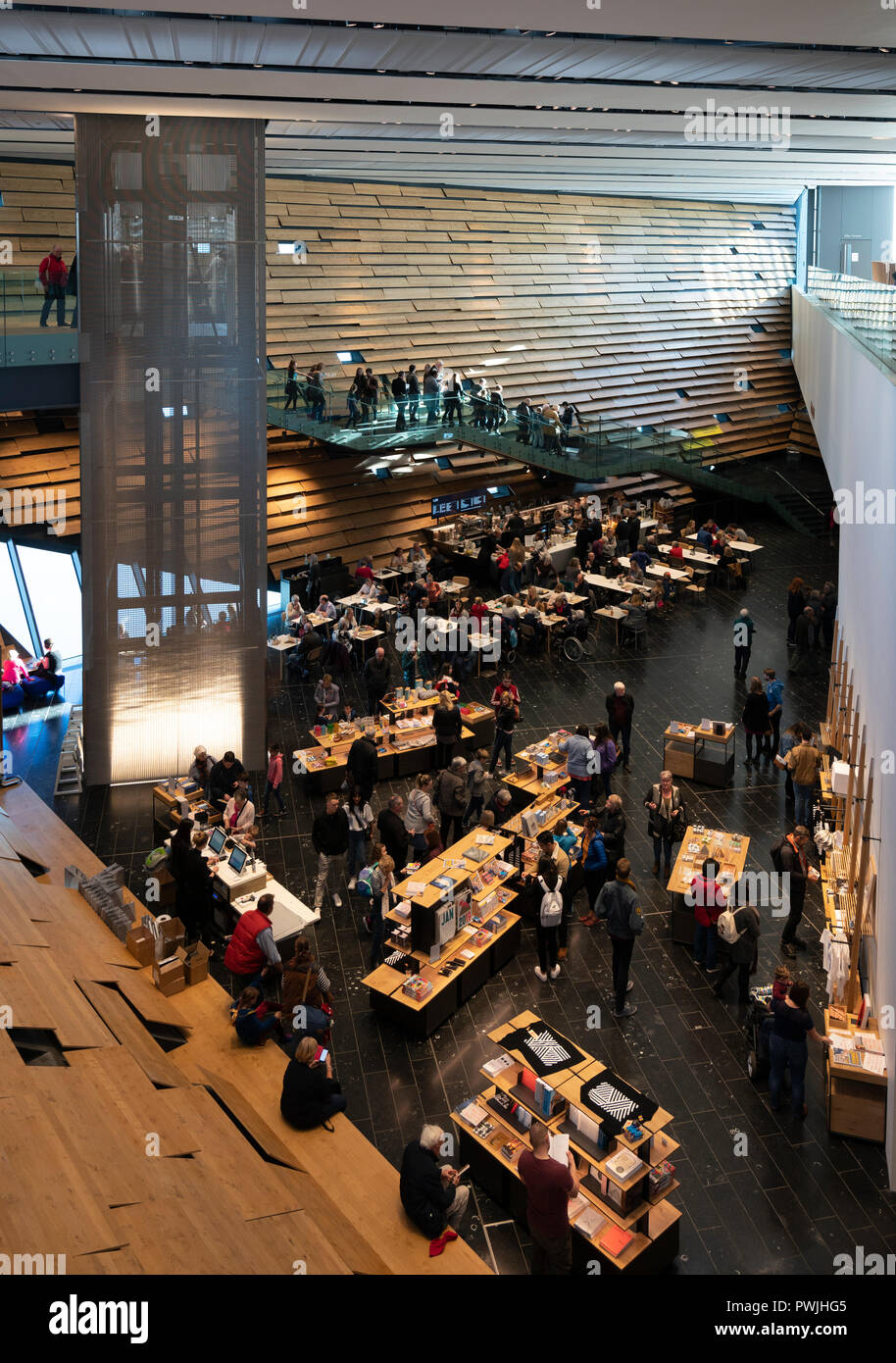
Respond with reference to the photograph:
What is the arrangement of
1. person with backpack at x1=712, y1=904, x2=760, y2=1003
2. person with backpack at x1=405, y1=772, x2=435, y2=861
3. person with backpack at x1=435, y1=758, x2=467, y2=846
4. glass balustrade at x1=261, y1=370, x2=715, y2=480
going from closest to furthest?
person with backpack at x1=712, y1=904, x2=760, y2=1003
person with backpack at x1=405, y1=772, x2=435, y2=861
person with backpack at x1=435, y1=758, x2=467, y2=846
glass balustrade at x1=261, y1=370, x2=715, y2=480

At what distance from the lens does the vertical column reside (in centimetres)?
1277

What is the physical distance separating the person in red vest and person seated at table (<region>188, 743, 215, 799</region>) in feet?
11.4

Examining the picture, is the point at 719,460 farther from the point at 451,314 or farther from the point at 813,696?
the point at 813,696

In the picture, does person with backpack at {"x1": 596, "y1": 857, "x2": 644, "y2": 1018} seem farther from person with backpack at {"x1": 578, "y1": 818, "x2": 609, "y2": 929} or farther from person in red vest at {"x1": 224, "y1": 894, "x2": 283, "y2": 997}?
person in red vest at {"x1": 224, "y1": 894, "x2": 283, "y2": 997}

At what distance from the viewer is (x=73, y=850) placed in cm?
1128

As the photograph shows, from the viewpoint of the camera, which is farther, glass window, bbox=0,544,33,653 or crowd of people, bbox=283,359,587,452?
crowd of people, bbox=283,359,587,452

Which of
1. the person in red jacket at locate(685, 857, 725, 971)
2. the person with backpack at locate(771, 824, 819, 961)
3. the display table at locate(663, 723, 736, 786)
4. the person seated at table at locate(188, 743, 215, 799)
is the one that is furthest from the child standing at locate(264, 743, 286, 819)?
the person with backpack at locate(771, 824, 819, 961)

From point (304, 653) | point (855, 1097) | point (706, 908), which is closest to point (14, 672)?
point (304, 653)

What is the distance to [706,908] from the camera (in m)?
9.61

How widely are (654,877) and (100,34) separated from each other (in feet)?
28.5

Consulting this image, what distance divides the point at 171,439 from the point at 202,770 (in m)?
3.94

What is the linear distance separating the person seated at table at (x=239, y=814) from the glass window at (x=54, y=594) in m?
7.28

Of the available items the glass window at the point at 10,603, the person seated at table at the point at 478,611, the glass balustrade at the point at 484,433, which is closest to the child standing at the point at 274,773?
the person seated at table at the point at 478,611
